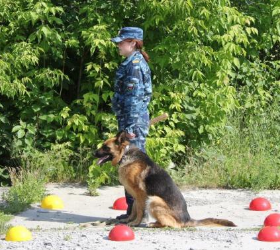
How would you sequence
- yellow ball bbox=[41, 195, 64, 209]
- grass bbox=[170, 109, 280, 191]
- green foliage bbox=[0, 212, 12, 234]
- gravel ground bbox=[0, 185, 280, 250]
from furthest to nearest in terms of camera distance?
grass bbox=[170, 109, 280, 191] < yellow ball bbox=[41, 195, 64, 209] < green foliage bbox=[0, 212, 12, 234] < gravel ground bbox=[0, 185, 280, 250]

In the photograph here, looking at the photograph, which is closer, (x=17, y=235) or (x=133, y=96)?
(x=17, y=235)

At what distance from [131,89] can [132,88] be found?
0.05ft

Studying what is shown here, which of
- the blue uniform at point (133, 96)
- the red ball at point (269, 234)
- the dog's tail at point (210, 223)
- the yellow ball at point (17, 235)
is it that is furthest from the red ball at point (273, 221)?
the yellow ball at point (17, 235)

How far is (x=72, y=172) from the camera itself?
10.6 m

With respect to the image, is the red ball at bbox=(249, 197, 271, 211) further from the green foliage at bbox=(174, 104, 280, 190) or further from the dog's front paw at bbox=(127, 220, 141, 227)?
the dog's front paw at bbox=(127, 220, 141, 227)

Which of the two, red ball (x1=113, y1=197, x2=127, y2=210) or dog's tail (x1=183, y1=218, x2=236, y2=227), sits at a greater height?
dog's tail (x1=183, y1=218, x2=236, y2=227)

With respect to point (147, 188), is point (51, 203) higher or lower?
lower

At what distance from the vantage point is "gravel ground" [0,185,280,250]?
6414 millimetres

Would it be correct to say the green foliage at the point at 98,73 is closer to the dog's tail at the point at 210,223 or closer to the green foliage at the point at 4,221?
the green foliage at the point at 4,221

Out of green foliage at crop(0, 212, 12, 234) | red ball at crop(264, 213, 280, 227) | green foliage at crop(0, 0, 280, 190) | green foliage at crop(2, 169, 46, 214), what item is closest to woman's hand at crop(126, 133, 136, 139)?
green foliage at crop(0, 212, 12, 234)

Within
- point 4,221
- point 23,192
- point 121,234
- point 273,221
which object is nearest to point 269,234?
point 273,221

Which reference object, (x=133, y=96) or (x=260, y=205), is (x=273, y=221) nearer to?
(x=260, y=205)

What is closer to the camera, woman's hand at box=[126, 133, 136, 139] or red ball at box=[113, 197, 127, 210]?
woman's hand at box=[126, 133, 136, 139]

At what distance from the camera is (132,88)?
745 cm
